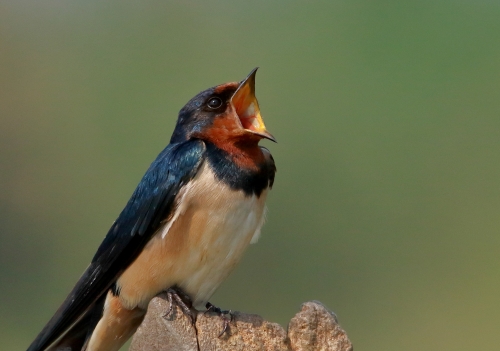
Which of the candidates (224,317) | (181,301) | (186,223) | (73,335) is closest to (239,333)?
(224,317)

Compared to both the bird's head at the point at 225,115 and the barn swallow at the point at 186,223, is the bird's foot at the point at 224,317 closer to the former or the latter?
the barn swallow at the point at 186,223

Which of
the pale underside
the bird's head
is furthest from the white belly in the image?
the bird's head

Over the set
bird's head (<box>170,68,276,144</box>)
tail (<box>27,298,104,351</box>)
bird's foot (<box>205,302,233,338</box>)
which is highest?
bird's head (<box>170,68,276,144</box>)

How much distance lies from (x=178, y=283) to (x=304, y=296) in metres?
2.12

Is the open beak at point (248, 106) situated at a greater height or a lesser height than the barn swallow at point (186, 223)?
greater

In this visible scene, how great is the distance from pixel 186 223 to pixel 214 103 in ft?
0.98

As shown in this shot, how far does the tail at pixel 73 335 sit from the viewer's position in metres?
1.95

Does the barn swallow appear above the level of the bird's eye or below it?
below

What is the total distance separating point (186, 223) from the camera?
1879 mm

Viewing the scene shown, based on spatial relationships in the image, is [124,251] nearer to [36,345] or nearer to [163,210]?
[163,210]

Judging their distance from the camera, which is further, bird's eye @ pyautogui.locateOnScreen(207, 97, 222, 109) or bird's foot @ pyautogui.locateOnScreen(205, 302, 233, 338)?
bird's eye @ pyautogui.locateOnScreen(207, 97, 222, 109)

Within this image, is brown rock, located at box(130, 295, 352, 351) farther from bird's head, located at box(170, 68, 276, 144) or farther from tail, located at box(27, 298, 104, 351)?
bird's head, located at box(170, 68, 276, 144)

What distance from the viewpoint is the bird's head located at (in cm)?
190

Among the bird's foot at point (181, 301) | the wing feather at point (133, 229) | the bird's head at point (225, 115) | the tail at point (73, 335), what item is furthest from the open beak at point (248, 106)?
the tail at point (73, 335)
